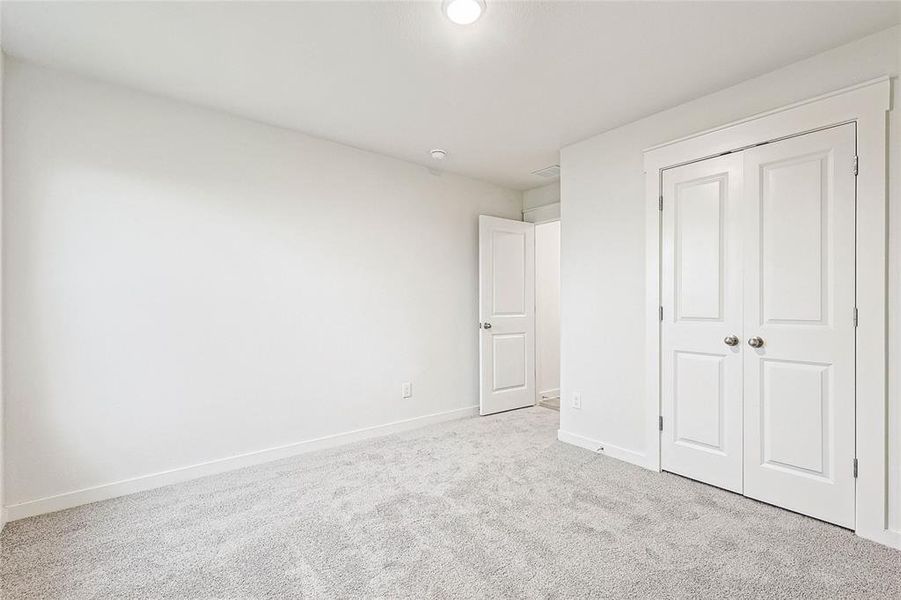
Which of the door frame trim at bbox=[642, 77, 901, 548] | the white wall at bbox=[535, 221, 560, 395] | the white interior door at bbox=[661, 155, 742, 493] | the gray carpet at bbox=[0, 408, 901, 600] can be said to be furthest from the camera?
the white wall at bbox=[535, 221, 560, 395]

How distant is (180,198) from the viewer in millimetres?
2643

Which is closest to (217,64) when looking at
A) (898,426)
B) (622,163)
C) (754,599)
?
(622,163)

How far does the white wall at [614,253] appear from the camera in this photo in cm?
245

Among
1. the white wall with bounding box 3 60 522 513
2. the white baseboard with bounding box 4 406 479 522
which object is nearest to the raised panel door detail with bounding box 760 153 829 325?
the white wall with bounding box 3 60 522 513

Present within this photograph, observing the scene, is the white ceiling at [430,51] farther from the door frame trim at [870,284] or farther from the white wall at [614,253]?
the door frame trim at [870,284]

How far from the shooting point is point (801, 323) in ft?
7.15

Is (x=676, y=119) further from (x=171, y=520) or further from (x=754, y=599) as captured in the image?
(x=171, y=520)

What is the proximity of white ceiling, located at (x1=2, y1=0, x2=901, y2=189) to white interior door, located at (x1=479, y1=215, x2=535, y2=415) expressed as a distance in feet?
5.08

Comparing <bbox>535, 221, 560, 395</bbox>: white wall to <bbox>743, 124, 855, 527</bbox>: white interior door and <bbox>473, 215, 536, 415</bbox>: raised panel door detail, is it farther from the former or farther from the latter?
<bbox>743, 124, 855, 527</bbox>: white interior door

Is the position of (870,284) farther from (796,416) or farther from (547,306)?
(547,306)

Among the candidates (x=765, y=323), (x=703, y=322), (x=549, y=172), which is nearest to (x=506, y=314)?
(x=549, y=172)

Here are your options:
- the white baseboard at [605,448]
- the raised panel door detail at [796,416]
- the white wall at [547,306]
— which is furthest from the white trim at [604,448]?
the white wall at [547,306]

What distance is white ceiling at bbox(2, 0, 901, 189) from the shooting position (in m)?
1.83

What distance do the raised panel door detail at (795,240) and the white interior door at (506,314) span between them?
235 centimetres
